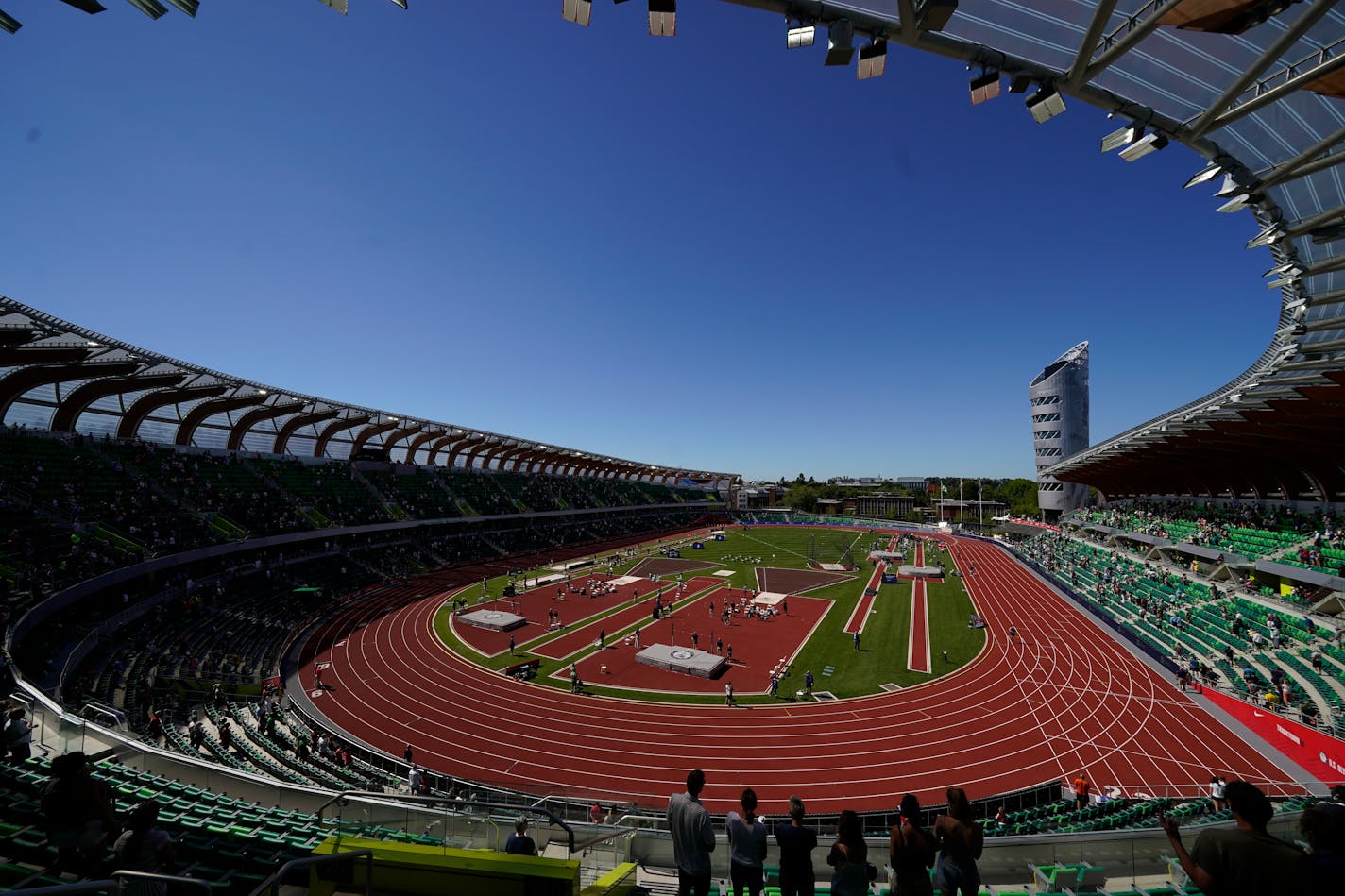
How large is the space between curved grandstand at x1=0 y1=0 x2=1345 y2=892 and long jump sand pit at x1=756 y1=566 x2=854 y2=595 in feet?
14.7

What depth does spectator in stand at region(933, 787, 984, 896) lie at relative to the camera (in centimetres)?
482

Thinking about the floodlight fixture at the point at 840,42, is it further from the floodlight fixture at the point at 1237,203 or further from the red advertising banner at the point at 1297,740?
the red advertising banner at the point at 1297,740

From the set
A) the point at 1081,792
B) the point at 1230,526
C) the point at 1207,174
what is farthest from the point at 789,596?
the point at 1207,174

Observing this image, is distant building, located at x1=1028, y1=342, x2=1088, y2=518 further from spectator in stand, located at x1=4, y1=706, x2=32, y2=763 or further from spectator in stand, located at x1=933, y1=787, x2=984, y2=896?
spectator in stand, located at x1=4, y1=706, x2=32, y2=763

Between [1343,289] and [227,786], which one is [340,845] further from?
[1343,289]

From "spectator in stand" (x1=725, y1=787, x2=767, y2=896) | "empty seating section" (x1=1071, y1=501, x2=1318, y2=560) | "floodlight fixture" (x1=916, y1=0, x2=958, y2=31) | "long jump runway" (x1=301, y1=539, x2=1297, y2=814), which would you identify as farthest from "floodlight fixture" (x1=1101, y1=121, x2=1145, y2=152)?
"empty seating section" (x1=1071, y1=501, x2=1318, y2=560)

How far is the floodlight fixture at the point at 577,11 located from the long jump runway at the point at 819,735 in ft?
58.2

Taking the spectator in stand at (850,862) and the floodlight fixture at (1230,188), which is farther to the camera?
the floodlight fixture at (1230,188)

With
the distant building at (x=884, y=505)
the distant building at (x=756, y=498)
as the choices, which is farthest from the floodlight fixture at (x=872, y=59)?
the distant building at (x=756, y=498)

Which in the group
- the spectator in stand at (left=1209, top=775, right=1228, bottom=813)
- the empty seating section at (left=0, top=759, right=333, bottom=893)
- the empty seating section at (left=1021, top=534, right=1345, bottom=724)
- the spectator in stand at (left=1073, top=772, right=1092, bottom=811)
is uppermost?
the empty seating section at (left=0, top=759, right=333, bottom=893)

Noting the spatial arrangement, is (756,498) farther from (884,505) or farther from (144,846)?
(144,846)

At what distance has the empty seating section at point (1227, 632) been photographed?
805 inches

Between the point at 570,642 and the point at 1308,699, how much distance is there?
29.6m

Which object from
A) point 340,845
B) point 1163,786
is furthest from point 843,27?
point 1163,786
